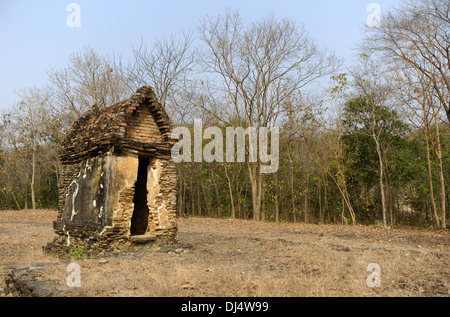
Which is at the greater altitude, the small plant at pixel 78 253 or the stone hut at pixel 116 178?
the stone hut at pixel 116 178

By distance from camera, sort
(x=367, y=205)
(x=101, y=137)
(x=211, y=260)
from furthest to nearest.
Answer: (x=367, y=205)
(x=101, y=137)
(x=211, y=260)

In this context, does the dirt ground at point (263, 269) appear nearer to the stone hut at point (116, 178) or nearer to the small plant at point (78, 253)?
the stone hut at point (116, 178)

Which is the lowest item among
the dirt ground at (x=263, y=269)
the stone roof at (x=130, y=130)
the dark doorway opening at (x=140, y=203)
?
the dirt ground at (x=263, y=269)

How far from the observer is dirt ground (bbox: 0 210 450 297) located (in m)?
5.76

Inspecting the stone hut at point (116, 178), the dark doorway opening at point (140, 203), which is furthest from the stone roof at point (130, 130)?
the dark doorway opening at point (140, 203)

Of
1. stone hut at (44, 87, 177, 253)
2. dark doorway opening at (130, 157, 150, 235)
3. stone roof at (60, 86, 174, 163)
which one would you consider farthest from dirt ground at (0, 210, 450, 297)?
stone roof at (60, 86, 174, 163)

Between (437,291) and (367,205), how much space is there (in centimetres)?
1977

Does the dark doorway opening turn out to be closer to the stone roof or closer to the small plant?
the stone roof

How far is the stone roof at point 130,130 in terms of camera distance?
9.55 meters

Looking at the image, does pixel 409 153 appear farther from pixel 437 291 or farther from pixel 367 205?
pixel 437 291

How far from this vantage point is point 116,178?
9.46 m
